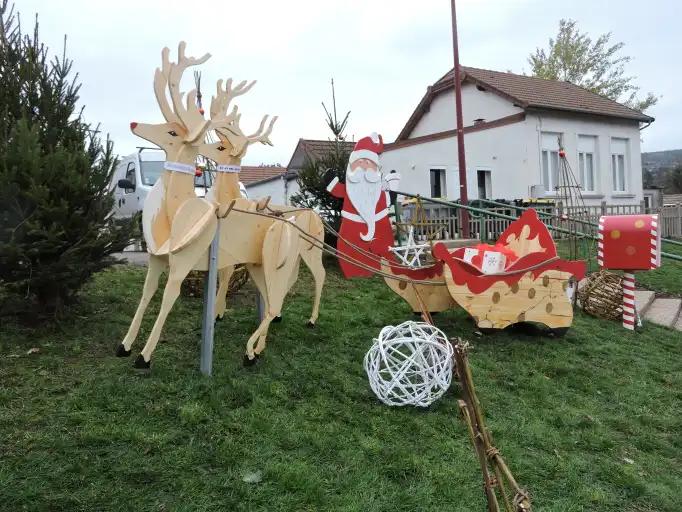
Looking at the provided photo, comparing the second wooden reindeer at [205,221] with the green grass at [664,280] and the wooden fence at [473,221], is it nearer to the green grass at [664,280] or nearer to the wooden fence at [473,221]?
the wooden fence at [473,221]

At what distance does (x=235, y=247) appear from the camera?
5004 millimetres

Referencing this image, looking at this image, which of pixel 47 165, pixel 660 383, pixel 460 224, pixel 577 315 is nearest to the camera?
pixel 47 165

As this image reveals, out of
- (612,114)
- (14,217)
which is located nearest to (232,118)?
(14,217)

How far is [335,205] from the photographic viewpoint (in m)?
9.71

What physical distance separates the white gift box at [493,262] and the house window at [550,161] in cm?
1362

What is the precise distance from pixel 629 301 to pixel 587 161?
599 inches

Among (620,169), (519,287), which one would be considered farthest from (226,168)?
(620,169)

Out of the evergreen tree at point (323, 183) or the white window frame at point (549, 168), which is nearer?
the evergreen tree at point (323, 183)

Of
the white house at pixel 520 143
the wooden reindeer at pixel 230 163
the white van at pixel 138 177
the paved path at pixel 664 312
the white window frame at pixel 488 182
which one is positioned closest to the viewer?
the wooden reindeer at pixel 230 163

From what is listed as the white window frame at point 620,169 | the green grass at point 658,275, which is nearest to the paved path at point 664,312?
the green grass at point 658,275

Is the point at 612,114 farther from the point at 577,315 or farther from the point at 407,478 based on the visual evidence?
the point at 407,478

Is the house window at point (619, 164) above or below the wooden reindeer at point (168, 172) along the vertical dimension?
above

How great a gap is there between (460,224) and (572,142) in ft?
32.8

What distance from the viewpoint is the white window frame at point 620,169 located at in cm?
2262
